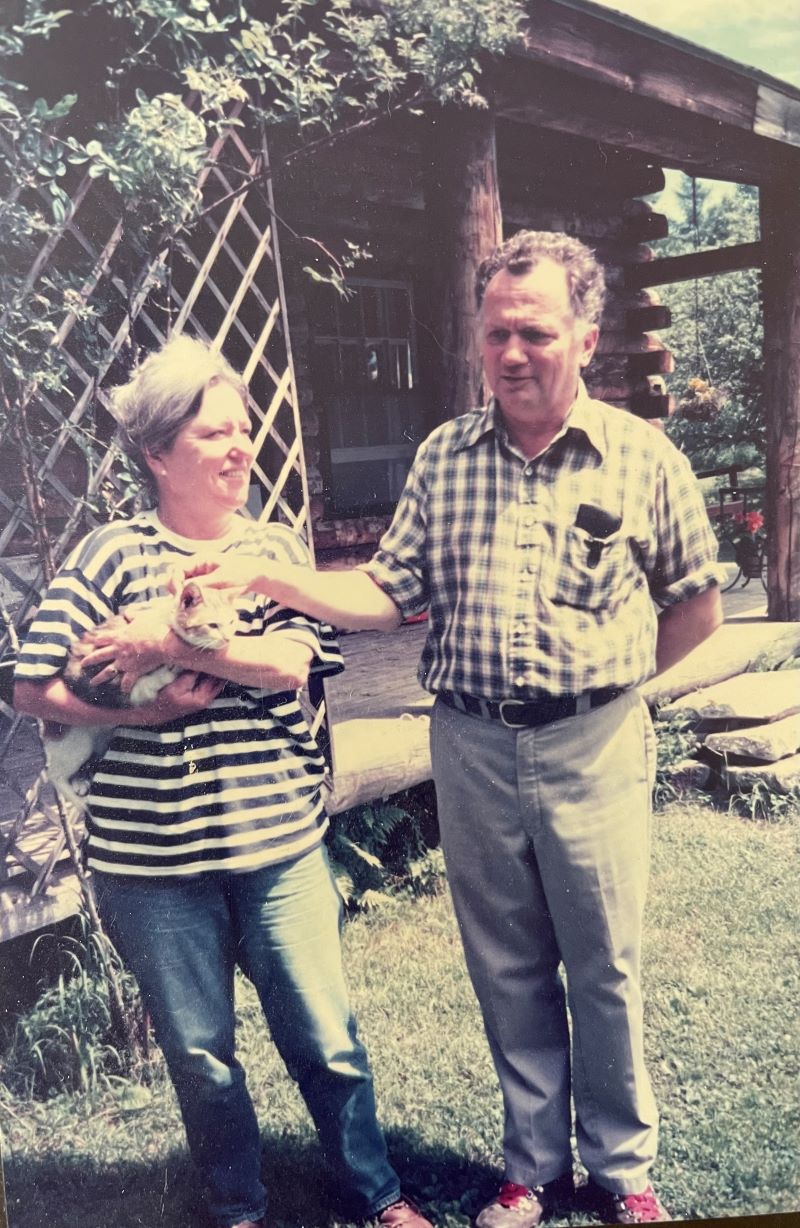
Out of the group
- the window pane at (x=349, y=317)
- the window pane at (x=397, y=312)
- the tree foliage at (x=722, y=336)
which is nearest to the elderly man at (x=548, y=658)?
the tree foliage at (x=722, y=336)

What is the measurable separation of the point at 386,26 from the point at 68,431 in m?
1.33

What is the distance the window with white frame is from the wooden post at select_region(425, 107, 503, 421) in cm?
17

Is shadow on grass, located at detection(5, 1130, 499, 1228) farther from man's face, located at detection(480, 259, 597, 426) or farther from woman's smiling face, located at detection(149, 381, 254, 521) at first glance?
man's face, located at detection(480, 259, 597, 426)

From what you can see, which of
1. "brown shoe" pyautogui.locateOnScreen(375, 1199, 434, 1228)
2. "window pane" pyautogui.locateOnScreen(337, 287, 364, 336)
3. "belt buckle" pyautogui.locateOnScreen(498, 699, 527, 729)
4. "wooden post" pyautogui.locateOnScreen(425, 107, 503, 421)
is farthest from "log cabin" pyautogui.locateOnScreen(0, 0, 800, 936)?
"brown shoe" pyautogui.locateOnScreen(375, 1199, 434, 1228)

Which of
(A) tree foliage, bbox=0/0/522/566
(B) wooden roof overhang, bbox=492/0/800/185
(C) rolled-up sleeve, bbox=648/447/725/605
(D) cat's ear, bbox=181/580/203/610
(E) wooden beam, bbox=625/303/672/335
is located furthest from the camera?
(E) wooden beam, bbox=625/303/672/335

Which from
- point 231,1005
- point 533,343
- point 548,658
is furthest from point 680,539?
point 231,1005

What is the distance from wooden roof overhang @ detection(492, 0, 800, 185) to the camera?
2.65 meters

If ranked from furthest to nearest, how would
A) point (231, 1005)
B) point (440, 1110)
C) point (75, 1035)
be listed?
point (75, 1035) < point (440, 1110) < point (231, 1005)

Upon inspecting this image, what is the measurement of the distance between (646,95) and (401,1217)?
3.06m

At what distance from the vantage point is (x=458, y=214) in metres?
2.97

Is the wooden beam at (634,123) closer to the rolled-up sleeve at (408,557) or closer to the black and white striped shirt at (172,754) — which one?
the rolled-up sleeve at (408,557)

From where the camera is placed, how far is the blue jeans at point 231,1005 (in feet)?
6.00

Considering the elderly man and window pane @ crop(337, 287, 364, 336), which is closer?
the elderly man

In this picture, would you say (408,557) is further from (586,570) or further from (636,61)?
→ (636,61)
